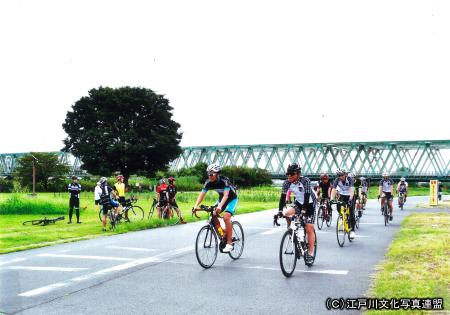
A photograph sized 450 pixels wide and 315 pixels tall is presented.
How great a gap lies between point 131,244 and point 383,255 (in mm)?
6399

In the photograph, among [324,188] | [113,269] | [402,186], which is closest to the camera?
[113,269]

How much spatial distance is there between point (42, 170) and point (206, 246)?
5896 centimetres

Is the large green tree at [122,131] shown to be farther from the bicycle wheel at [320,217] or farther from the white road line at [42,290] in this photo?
the white road line at [42,290]

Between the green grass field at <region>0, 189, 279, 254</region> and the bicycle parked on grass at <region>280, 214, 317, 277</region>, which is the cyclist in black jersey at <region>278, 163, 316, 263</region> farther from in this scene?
the green grass field at <region>0, 189, 279, 254</region>

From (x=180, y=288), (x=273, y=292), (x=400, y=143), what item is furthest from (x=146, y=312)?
(x=400, y=143)

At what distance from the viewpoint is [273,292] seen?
304 inches

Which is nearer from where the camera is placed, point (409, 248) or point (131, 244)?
point (409, 248)

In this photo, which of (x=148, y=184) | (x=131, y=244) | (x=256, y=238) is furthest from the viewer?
(x=148, y=184)

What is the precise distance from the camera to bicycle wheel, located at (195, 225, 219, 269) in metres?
9.71

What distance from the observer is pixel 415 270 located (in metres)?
9.43

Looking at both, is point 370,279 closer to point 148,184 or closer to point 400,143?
point 148,184

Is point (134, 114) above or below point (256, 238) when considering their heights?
above

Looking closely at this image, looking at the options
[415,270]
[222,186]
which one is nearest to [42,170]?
[222,186]

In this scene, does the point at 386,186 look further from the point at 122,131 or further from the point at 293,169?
the point at 122,131
